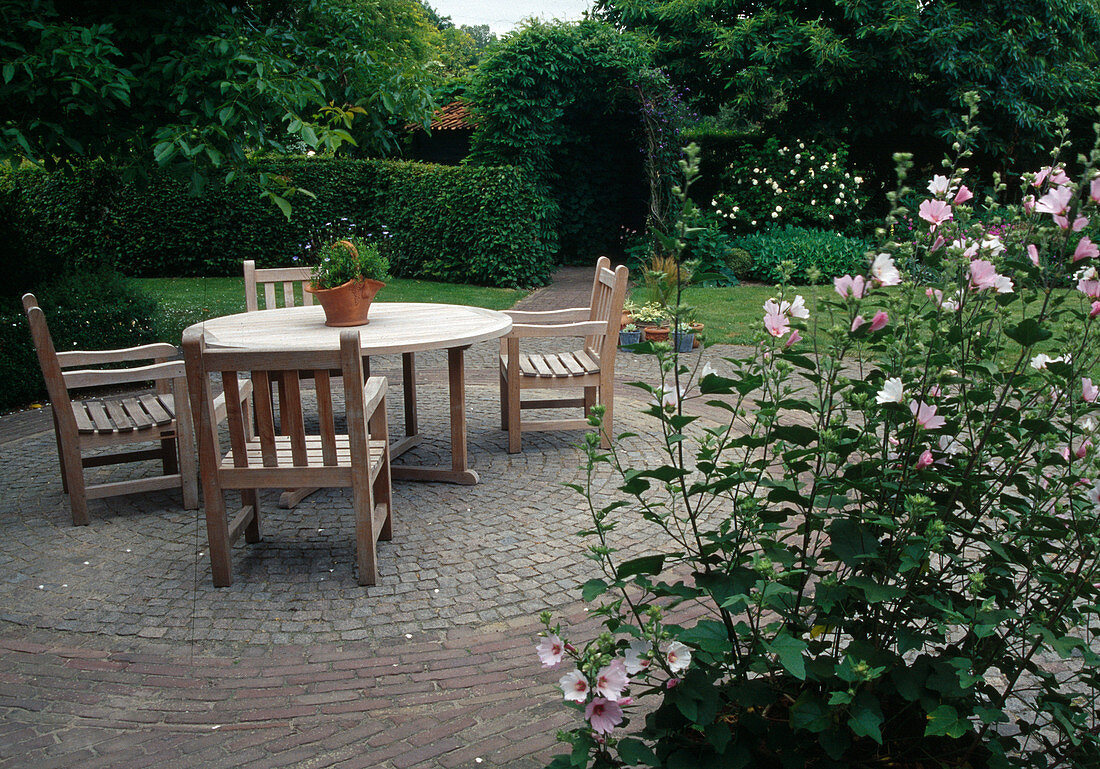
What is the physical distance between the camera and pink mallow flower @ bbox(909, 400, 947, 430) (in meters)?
1.82

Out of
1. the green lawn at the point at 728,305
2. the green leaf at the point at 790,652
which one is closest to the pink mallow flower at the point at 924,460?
the green leaf at the point at 790,652

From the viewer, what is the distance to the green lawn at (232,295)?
11828 millimetres

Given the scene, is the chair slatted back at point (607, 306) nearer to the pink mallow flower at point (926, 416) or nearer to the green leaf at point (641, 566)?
the green leaf at point (641, 566)

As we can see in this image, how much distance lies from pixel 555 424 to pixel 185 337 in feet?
8.44

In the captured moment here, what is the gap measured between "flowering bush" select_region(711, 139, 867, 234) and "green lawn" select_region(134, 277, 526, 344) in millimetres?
4812

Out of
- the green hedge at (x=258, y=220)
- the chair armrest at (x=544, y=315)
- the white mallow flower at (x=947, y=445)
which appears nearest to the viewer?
the white mallow flower at (x=947, y=445)

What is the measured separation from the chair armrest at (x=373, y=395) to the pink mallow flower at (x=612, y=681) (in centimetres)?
209

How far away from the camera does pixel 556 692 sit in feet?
9.32

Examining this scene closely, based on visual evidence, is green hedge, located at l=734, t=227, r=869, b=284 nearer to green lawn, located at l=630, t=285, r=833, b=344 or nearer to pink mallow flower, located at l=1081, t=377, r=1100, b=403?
green lawn, located at l=630, t=285, r=833, b=344

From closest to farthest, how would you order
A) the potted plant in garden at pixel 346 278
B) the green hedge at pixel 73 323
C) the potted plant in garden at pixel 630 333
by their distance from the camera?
the potted plant in garden at pixel 346 278 < the green hedge at pixel 73 323 < the potted plant in garden at pixel 630 333

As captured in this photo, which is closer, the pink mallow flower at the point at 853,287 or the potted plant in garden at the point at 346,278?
the pink mallow flower at the point at 853,287

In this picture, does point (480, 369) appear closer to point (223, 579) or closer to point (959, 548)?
point (223, 579)

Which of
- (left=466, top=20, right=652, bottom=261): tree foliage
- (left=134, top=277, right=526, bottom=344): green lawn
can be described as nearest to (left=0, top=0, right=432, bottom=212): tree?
(left=134, top=277, right=526, bottom=344): green lawn

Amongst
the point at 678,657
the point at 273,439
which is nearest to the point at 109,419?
the point at 273,439
